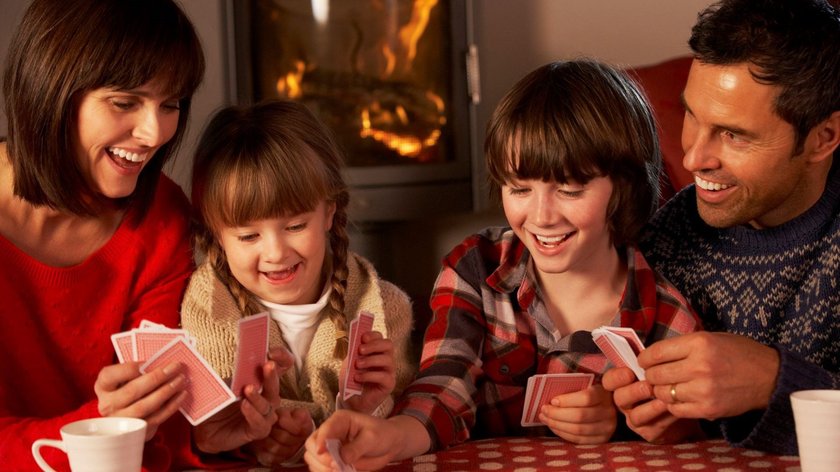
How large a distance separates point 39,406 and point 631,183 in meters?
1.08

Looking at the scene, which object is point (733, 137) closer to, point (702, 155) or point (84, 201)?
point (702, 155)

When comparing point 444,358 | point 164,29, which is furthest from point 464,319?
point 164,29

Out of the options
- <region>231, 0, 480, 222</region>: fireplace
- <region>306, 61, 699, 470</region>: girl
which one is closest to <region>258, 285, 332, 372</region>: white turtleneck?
<region>306, 61, 699, 470</region>: girl

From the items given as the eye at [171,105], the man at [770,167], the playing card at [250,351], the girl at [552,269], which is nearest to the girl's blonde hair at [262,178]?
the eye at [171,105]

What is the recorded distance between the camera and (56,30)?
5.51ft

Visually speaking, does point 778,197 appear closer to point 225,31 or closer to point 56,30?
point 56,30

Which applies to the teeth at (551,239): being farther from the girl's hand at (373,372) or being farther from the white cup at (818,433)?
the white cup at (818,433)

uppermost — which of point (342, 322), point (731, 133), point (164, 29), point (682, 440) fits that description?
point (164, 29)

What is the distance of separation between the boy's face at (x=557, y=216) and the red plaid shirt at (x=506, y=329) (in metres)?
0.08

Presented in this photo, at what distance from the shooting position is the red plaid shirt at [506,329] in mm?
1786

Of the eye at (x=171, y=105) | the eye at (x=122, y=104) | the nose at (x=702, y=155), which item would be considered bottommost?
the nose at (x=702, y=155)

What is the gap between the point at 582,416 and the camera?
5.34ft

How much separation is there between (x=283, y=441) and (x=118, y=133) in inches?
22.5

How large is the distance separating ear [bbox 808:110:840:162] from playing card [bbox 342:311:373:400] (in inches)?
32.1
